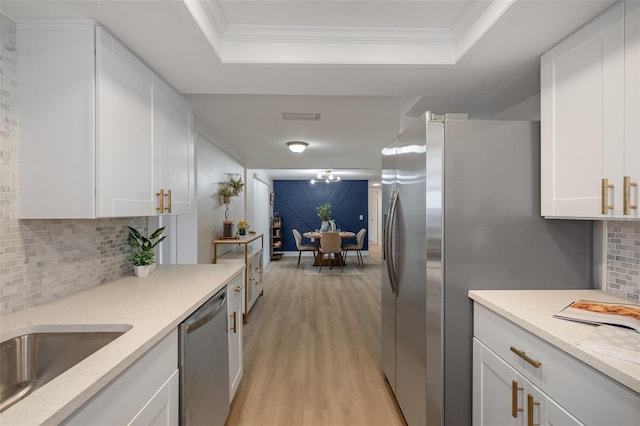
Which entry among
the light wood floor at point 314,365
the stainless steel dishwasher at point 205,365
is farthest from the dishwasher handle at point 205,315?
the light wood floor at point 314,365

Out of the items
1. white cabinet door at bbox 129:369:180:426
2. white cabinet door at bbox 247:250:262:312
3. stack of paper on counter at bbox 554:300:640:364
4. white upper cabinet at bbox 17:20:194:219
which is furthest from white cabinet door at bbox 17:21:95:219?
white cabinet door at bbox 247:250:262:312

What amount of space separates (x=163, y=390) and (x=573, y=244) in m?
2.02

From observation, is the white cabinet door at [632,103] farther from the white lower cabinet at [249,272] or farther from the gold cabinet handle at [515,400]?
the white lower cabinet at [249,272]

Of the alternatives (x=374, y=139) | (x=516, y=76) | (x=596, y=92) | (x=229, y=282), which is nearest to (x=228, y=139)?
(x=374, y=139)

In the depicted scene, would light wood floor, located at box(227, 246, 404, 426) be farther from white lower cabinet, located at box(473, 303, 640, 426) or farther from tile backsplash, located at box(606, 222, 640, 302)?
tile backsplash, located at box(606, 222, 640, 302)

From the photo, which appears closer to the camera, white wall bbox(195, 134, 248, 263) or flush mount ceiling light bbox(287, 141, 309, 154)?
white wall bbox(195, 134, 248, 263)

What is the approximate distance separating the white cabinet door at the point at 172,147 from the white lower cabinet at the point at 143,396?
3.25ft

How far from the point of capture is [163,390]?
113cm

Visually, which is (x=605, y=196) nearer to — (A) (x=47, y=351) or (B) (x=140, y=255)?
(A) (x=47, y=351)

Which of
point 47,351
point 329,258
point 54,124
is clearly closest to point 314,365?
point 47,351

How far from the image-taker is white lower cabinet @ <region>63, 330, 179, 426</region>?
80 cm

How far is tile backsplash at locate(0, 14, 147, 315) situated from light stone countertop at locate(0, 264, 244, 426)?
0.07 meters

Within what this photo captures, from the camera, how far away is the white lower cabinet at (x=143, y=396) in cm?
80

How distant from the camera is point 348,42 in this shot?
1686 mm
